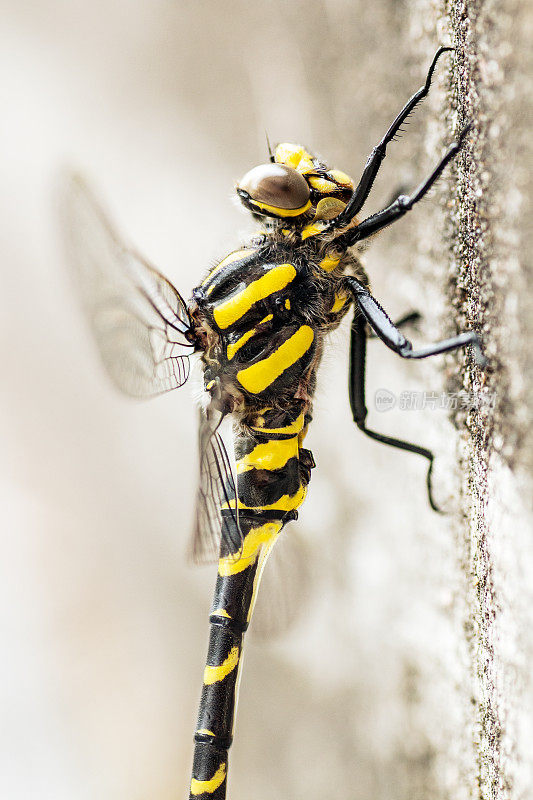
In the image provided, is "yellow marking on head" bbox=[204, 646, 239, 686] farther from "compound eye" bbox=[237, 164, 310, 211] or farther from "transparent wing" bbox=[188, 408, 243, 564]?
"compound eye" bbox=[237, 164, 310, 211]

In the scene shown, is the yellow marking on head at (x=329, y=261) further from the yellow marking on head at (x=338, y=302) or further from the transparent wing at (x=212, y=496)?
the transparent wing at (x=212, y=496)

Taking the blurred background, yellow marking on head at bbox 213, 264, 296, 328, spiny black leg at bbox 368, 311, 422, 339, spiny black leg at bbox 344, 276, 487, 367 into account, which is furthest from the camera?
the blurred background

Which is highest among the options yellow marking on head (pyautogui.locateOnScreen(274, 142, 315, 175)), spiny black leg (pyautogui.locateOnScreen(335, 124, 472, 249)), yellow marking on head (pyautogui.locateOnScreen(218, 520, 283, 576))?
yellow marking on head (pyautogui.locateOnScreen(274, 142, 315, 175))

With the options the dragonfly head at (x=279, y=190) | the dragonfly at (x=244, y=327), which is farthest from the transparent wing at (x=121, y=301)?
the dragonfly head at (x=279, y=190)

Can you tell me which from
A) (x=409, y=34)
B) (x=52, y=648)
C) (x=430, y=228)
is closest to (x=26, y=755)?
(x=52, y=648)

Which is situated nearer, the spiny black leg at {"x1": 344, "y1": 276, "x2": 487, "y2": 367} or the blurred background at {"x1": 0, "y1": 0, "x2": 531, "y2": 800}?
the spiny black leg at {"x1": 344, "y1": 276, "x2": 487, "y2": 367}

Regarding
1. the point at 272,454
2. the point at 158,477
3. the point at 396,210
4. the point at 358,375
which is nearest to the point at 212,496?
the point at 272,454

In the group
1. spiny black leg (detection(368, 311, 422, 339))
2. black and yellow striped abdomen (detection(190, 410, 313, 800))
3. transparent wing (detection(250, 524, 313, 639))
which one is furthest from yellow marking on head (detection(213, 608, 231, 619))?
spiny black leg (detection(368, 311, 422, 339))
